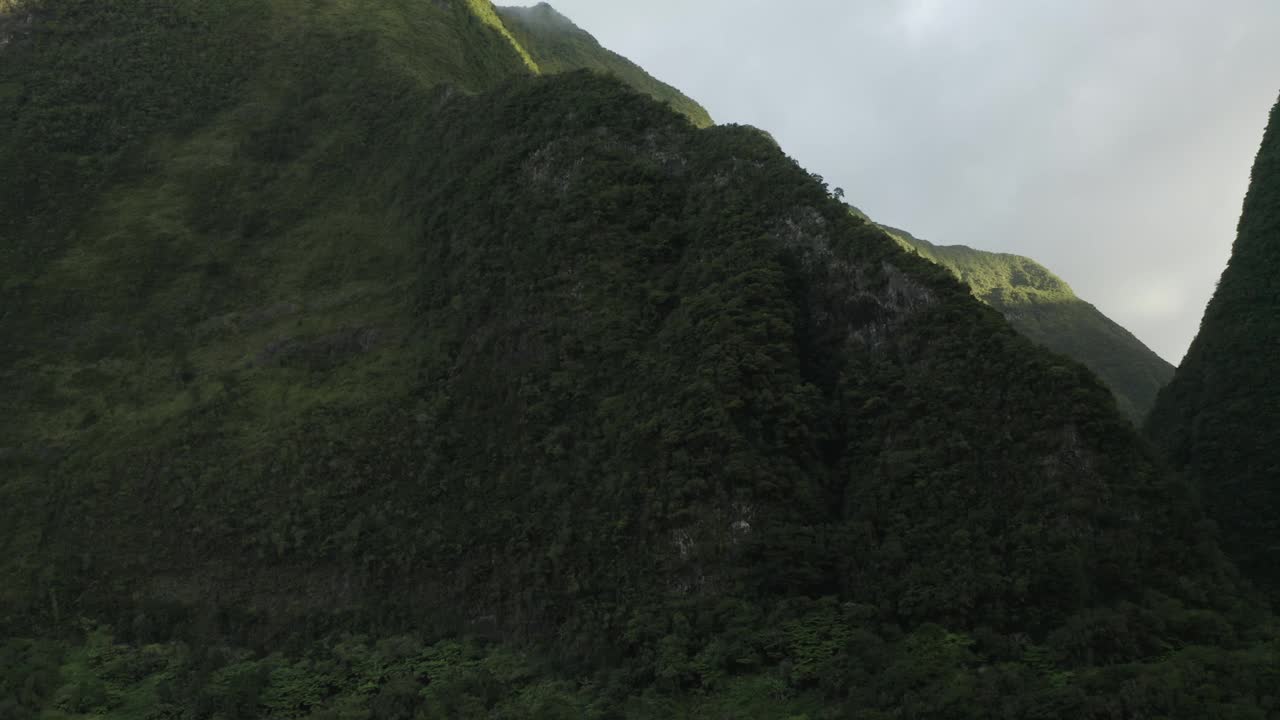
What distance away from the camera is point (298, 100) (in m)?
55.6

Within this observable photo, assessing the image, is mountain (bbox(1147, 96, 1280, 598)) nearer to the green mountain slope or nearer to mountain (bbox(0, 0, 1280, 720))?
mountain (bbox(0, 0, 1280, 720))

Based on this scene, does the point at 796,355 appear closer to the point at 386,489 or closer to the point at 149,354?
the point at 386,489

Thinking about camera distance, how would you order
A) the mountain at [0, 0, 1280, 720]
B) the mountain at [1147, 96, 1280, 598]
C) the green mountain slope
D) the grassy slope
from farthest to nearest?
the grassy slope
the green mountain slope
the mountain at [1147, 96, 1280, 598]
the mountain at [0, 0, 1280, 720]

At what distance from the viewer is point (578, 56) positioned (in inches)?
3083

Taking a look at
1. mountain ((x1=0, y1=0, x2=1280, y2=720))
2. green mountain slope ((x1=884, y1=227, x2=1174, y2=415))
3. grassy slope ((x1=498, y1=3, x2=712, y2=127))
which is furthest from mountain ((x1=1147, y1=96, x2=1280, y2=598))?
grassy slope ((x1=498, y1=3, x2=712, y2=127))

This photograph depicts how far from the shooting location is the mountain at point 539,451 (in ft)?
79.2

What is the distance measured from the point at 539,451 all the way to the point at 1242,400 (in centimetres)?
2647

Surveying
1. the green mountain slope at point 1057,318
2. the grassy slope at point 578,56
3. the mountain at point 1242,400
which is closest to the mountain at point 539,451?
the mountain at point 1242,400

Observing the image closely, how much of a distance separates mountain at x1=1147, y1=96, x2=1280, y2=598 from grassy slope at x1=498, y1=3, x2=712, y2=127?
37.7m

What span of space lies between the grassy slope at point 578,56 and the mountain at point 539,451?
2490 centimetres

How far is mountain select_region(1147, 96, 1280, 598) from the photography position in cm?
3331

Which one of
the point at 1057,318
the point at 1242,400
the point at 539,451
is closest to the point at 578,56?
the point at 1057,318

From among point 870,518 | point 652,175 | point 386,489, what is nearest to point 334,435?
point 386,489

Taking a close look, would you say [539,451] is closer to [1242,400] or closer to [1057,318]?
[1242,400]
